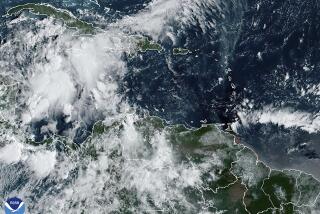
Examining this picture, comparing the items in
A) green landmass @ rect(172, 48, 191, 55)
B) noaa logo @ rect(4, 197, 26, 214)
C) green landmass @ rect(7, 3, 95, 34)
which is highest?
green landmass @ rect(7, 3, 95, 34)

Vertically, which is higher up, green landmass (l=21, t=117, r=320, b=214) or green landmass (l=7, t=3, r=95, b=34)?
green landmass (l=7, t=3, r=95, b=34)

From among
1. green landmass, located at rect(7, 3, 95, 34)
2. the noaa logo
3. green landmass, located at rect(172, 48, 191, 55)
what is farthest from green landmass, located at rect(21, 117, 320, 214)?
green landmass, located at rect(7, 3, 95, 34)

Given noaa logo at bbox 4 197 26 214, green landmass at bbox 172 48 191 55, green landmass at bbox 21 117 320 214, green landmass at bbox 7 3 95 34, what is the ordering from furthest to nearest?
green landmass at bbox 7 3 95 34, green landmass at bbox 172 48 191 55, noaa logo at bbox 4 197 26 214, green landmass at bbox 21 117 320 214

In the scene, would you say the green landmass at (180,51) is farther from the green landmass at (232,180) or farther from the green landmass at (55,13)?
the green landmass at (55,13)

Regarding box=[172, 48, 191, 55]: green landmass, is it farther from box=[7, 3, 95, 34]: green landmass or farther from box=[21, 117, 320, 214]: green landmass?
box=[7, 3, 95, 34]: green landmass

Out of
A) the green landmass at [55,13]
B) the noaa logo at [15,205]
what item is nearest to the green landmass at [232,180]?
the noaa logo at [15,205]

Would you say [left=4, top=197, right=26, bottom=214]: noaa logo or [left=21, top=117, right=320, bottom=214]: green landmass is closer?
[left=21, top=117, right=320, bottom=214]: green landmass

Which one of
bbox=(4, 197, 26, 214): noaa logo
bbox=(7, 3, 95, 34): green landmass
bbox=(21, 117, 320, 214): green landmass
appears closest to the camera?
bbox=(21, 117, 320, 214): green landmass
